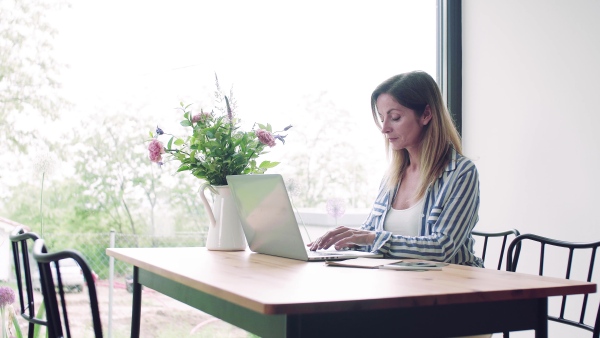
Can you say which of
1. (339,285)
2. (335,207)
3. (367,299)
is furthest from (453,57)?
(367,299)

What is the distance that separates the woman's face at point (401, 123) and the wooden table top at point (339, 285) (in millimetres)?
668

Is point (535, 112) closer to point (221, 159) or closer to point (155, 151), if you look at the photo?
point (221, 159)

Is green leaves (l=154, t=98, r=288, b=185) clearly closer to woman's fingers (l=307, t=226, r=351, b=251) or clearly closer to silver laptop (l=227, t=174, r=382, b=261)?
silver laptop (l=227, t=174, r=382, b=261)

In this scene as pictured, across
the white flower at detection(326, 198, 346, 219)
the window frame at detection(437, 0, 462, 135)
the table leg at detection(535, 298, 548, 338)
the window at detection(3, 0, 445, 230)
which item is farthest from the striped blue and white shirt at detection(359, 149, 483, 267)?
the window frame at detection(437, 0, 462, 135)

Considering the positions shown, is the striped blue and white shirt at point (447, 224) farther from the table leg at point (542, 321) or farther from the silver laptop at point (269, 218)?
the table leg at point (542, 321)


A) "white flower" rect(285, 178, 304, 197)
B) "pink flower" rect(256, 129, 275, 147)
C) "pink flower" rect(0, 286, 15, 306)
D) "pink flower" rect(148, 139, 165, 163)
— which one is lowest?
"pink flower" rect(0, 286, 15, 306)

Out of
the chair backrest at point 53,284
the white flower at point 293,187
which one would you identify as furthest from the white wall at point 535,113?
the chair backrest at point 53,284

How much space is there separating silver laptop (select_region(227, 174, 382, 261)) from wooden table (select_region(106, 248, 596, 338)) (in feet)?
0.48

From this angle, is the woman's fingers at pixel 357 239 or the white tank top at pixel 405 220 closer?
the woman's fingers at pixel 357 239

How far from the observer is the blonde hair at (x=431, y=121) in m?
2.19

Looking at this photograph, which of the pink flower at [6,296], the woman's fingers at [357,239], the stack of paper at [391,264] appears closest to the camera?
the stack of paper at [391,264]

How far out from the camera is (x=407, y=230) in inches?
86.7

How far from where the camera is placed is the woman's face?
89.0 inches

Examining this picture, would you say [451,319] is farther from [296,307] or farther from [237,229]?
[237,229]
